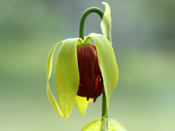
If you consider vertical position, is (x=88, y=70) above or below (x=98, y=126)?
above

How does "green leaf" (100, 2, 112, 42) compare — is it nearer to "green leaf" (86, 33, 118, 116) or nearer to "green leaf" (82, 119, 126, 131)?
"green leaf" (86, 33, 118, 116)

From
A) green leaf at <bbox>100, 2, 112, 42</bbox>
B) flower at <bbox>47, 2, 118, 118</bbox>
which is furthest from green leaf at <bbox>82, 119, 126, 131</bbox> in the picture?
green leaf at <bbox>100, 2, 112, 42</bbox>

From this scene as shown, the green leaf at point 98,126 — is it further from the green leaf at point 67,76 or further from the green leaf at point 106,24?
the green leaf at point 106,24

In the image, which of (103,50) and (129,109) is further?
(129,109)

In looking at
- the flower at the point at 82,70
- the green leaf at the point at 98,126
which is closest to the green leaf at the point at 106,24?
the flower at the point at 82,70

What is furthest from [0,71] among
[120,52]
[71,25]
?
[120,52]

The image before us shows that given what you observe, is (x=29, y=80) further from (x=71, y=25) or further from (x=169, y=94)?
(x=169, y=94)

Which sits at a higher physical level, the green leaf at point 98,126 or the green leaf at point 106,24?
the green leaf at point 106,24
